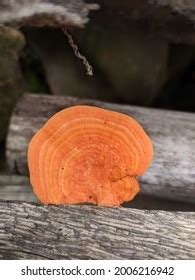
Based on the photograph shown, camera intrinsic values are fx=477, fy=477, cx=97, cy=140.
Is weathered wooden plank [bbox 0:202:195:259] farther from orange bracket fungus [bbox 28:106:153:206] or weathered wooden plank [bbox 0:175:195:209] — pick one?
weathered wooden plank [bbox 0:175:195:209]

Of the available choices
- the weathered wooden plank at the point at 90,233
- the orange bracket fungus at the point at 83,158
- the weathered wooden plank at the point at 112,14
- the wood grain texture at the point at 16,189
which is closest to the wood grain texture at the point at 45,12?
the weathered wooden plank at the point at 112,14

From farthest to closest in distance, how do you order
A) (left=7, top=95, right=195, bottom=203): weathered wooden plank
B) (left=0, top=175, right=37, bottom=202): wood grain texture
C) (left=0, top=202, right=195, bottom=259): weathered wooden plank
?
(left=0, top=175, right=37, bottom=202): wood grain texture → (left=7, top=95, right=195, bottom=203): weathered wooden plank → (left=0, top=202, right=195, bottom=259): weathered wooden plank

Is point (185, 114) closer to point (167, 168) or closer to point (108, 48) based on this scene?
point (167, 168)

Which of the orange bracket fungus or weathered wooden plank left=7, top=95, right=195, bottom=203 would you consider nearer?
the orange bracket fungus

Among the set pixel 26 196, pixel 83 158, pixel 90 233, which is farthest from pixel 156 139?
pixel 26 196

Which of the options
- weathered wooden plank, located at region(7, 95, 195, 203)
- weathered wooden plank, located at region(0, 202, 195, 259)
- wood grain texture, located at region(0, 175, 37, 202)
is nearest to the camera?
weathered wooden plank, located at region(0, 202, 195, 259)

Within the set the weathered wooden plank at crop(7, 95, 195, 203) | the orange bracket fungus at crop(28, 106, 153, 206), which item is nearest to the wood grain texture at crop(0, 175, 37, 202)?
the weathered wooden plank at crop(7, 95, 195, 203)
